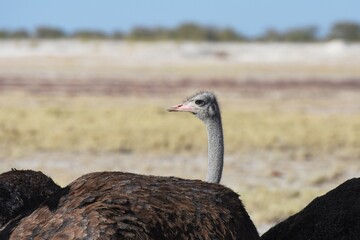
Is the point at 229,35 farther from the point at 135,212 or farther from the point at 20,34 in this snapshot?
the point at 135,212

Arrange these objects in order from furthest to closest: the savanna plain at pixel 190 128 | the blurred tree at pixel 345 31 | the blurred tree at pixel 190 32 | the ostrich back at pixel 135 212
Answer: the blurred tree at pixel 345 31
the blurred tree at pixel 190 32
the savanna plain at pixel 190 128
the ostrich back at pixel 135 212

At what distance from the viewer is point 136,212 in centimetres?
382

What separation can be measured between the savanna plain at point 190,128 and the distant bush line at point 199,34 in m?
48.5

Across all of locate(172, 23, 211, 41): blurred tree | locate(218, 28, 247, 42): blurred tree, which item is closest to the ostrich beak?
locate(172, 23, 211, 41): blurred tree

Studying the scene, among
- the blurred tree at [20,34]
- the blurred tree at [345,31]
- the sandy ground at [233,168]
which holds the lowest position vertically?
the sandy ground at [233,168]

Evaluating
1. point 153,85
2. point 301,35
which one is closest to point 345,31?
point 301,35

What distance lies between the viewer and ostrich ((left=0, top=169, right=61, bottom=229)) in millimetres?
4656

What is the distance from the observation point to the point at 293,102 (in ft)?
105

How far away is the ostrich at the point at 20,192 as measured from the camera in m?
4.66

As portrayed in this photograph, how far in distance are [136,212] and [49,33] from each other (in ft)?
330

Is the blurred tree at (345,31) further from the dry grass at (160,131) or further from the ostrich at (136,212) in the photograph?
the ostrich at (136,212)

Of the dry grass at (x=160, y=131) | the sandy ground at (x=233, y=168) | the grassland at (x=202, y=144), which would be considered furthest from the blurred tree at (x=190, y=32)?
the sandy ground at (x=233, y=168)

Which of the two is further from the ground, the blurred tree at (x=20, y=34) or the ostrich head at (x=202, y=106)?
the blurred tree at (x=20, y=34)

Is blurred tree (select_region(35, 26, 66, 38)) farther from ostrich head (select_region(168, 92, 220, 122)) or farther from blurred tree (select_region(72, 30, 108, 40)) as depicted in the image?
ostrich head (select_region(168, 92, 220, 122))
